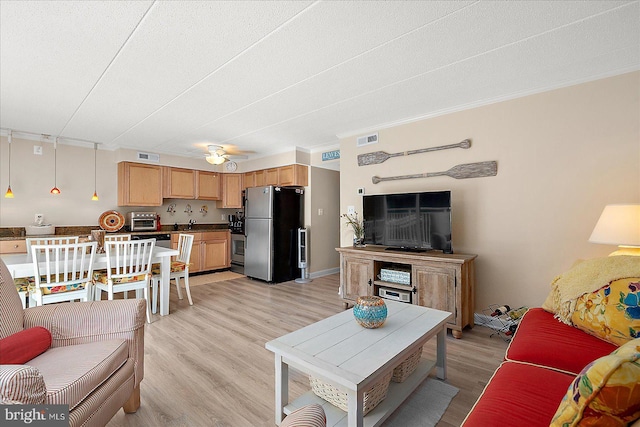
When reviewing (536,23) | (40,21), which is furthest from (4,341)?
(536,23)

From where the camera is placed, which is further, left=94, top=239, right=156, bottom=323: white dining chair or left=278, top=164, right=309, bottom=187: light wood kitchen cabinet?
left=278, top=164, right=309, bottom=187: light wood kitchen cabinet

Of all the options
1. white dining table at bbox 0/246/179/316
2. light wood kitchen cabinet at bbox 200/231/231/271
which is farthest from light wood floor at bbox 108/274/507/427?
light wood kitchen cabinet at bbox 200/231/231/271

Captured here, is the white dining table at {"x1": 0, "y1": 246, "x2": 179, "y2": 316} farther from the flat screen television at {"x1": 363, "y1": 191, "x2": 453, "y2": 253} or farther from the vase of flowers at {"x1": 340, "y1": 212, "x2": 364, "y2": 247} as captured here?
the flat screen television at {"x1": 363, "y1": 191, "x2": 453, "y2": 253}

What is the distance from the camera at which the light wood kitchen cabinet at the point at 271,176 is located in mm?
5574

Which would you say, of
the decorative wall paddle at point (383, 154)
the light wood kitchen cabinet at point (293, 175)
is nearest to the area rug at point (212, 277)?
the light wood kitchen cabinet at point (293, 175)

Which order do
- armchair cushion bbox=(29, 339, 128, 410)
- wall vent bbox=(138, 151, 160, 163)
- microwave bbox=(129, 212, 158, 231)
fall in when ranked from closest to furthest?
armchair cushion bbox=(29, 339, 128, 410) → microwave bbox=(129, 212, 158, 231) → wall vent bbox=(138, 151, 160, 163)

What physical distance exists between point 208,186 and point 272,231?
2149 millimetres

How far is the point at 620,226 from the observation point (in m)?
2.06

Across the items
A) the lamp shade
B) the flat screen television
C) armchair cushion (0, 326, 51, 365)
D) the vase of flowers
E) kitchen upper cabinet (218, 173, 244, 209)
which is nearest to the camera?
armchair cushion (0, 326, 51, 365)

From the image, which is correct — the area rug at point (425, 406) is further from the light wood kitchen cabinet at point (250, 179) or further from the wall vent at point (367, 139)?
the light wood kitchen cabinet at point (250, 179)

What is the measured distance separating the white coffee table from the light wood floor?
0.83ft

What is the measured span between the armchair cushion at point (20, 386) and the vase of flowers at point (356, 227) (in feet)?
10.7

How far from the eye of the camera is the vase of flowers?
12.8ft

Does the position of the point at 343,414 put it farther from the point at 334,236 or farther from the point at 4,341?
the point at 334,236
